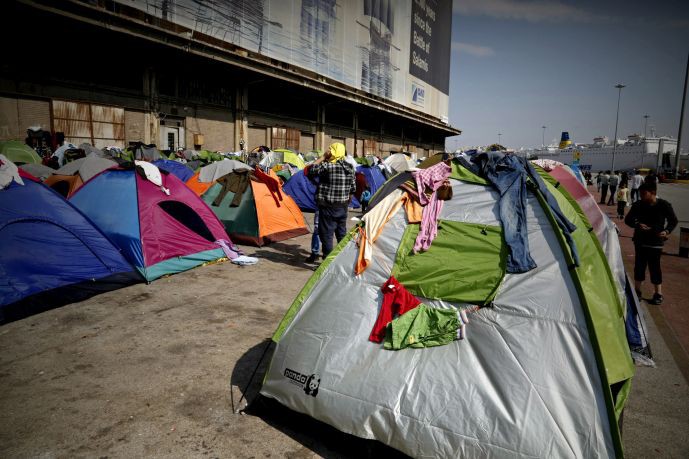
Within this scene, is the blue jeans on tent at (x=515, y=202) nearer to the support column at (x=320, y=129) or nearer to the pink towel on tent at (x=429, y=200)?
the pink towel on tent at (x=429, y=200)

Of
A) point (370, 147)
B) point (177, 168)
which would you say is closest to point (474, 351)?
point (177, 168)

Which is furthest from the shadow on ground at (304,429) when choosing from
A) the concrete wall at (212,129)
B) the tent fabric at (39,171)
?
the concrete wall at (212,129)

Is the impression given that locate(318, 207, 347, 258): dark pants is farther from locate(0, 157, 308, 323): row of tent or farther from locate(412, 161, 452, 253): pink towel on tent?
locate(412, 161, 452, 253): pink towel on tent

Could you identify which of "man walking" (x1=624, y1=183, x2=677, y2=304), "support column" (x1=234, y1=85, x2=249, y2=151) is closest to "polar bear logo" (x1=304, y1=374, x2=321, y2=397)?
"man walking" (x1=624, y1=183, x2=677, y2=304)

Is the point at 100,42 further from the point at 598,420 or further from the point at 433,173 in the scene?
the point at 598,420

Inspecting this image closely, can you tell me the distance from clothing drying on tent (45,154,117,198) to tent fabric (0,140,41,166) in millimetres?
4510

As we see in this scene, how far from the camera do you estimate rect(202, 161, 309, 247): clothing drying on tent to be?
8781mm

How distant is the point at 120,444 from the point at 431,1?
153ft

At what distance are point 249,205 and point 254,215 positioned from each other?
28cm

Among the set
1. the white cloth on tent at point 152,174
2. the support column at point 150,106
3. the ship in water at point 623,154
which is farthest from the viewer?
the ship in water at point 623,154

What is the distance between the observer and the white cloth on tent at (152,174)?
21.2ft

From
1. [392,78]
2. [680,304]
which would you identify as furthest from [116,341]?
[392,78]

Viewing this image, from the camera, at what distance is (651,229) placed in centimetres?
605

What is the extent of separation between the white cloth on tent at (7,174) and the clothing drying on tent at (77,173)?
1.91 m
